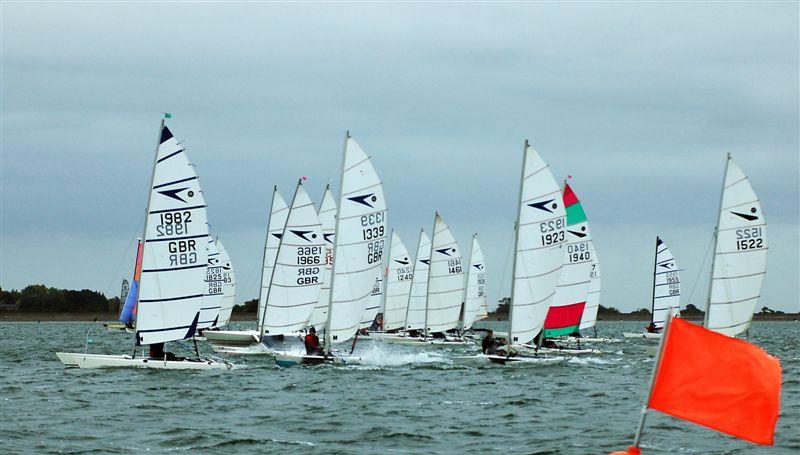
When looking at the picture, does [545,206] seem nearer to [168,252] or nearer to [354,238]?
[354,238]

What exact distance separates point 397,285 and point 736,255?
33849 millimetres

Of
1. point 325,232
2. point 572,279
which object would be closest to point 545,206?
point 572,279

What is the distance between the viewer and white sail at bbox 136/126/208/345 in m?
36.2

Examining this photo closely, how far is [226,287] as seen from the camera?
72.7 m

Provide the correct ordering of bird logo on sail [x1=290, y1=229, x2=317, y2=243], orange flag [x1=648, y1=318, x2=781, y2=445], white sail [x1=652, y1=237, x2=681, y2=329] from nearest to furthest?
orange flag [x1=648, y1=318, x2=781, y2=445] < bird logo on sail [x1=290, y1=229, x2=317, y2=243] < white sail [x1=652, y1=237, x2=681, y2=329]

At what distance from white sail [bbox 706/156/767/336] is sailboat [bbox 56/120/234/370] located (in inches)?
789

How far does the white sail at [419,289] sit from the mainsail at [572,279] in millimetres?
21280

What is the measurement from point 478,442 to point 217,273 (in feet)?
141

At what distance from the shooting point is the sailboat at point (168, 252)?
119 feet

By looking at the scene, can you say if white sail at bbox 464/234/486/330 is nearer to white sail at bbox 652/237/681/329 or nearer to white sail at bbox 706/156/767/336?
white sail at bbox 652/237/681/329

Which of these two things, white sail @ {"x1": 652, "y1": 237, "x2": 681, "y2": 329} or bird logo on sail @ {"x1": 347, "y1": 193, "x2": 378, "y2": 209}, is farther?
white sail @ {"x1": 652, "y1": 237, "x2": 681, "y2": 329}

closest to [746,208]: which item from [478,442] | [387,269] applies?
[478,442]

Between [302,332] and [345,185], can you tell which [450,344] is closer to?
[302,332]

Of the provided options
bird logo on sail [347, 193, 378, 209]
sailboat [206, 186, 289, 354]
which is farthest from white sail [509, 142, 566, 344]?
sailboat [206, 186, 289, 354]
